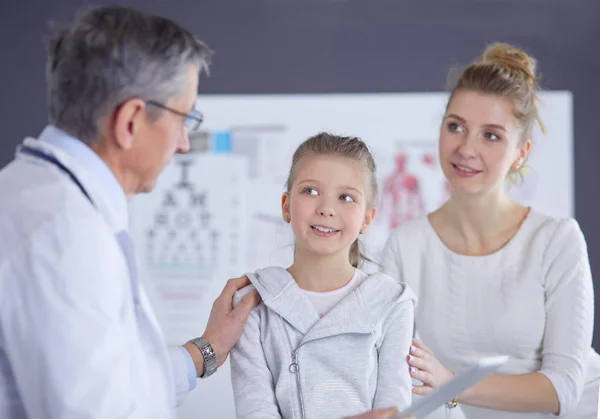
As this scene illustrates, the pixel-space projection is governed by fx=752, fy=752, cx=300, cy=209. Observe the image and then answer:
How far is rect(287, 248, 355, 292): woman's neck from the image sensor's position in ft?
5.22

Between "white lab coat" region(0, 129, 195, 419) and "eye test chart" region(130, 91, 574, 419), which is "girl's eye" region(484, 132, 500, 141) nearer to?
"white lab coat" region(0, 129, 195, 419)

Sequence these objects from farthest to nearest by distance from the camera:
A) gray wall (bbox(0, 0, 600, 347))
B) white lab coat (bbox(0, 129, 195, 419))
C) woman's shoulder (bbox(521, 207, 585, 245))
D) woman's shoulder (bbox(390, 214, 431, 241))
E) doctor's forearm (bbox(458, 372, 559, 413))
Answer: gray wall (bbox(0, 0, 600, 347)) → woman's shoulder (bbox(390, 214, 431, 241)) → woman's shoulder (bbox(521, 207, 585, 245)) → doctor's forearm (bbox(458, 372, 559, 413)) → white lab coat (bbox(0, 129, 195, 419))

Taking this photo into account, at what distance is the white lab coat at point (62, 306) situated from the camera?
→ 1036 millimetres

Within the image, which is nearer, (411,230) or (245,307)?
(245,307)

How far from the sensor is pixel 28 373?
1.07 m

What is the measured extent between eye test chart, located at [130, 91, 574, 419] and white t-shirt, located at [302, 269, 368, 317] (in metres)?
2.09

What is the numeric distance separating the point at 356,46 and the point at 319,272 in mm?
2420

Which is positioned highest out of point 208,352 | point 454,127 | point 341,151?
point 454,127

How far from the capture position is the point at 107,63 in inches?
46.5

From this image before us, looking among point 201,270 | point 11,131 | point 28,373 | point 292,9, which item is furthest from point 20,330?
point 11,131

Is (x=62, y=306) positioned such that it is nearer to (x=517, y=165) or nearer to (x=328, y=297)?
(x=328, y=297)

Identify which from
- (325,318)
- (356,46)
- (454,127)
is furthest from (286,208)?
(356,46)

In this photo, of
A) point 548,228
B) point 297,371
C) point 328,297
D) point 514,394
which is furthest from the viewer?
point 548,228

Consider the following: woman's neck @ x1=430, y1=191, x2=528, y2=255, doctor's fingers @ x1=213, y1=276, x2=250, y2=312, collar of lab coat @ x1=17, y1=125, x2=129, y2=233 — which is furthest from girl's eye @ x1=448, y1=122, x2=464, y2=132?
collar of lab coat @ x1=17, y1=125, x2=129, y2=233
